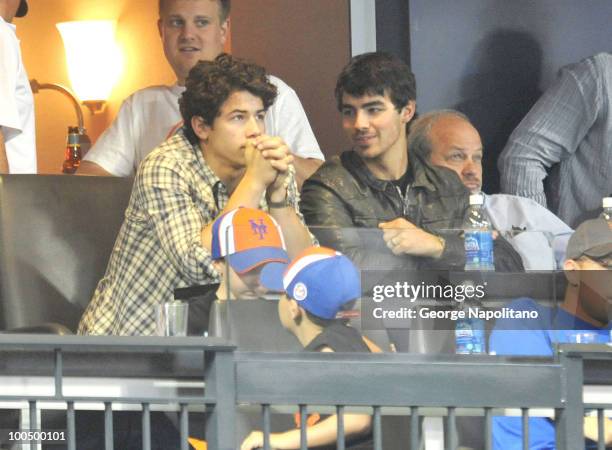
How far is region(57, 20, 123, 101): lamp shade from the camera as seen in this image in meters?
7.17

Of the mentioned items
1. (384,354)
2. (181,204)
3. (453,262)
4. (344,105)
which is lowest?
(384,354)

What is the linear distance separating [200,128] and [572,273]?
1.69 meters

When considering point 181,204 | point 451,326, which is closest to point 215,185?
point 181,204

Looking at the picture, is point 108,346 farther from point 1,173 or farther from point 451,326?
point 1,173

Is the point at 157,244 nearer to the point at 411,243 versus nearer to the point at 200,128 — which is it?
the point at 200,128

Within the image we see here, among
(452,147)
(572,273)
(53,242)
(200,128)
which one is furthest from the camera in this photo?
(452,147)

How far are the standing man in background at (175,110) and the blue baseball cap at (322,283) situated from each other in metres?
2.37

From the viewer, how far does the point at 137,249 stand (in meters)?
3.52

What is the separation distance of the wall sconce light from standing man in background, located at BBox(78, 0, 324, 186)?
8.16ft

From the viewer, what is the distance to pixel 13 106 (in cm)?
386

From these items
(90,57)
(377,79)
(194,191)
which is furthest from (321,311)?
(90,57)

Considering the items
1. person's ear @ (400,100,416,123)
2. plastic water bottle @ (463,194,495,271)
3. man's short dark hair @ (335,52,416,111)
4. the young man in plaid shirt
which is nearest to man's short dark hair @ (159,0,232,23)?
man's short dark hair @ (335,52,416,111)

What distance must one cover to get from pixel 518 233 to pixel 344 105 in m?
1.76

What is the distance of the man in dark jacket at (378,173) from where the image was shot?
3807 millimetres
